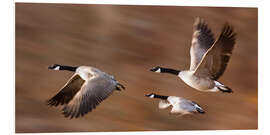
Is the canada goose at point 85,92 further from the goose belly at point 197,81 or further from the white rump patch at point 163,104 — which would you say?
the goose belly at point 197,81

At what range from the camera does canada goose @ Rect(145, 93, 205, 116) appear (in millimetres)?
2121

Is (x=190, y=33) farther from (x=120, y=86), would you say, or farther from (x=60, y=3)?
(x=60, y=3)

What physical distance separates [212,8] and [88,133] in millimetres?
1043

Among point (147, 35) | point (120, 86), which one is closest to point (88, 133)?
point (120, 86)

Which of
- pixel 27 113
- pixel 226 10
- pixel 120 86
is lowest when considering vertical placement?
pixel 27 113

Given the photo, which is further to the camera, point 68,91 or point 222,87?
point 222,87

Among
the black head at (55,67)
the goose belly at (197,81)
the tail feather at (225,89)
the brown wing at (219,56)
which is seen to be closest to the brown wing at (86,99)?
the black head at (55,67)

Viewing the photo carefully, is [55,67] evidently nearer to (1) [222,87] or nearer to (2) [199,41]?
(2) [199,41]

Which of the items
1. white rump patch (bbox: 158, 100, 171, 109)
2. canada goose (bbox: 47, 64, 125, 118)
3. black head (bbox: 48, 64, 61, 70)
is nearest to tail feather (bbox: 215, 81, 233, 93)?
→ white rump patch (bbox: 158, 100, 171, 109)

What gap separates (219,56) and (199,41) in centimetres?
15

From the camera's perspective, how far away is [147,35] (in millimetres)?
2125

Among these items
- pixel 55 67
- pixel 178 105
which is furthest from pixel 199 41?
pixel 55 67

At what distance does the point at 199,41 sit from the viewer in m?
2.14

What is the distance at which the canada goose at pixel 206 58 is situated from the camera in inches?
83.6
